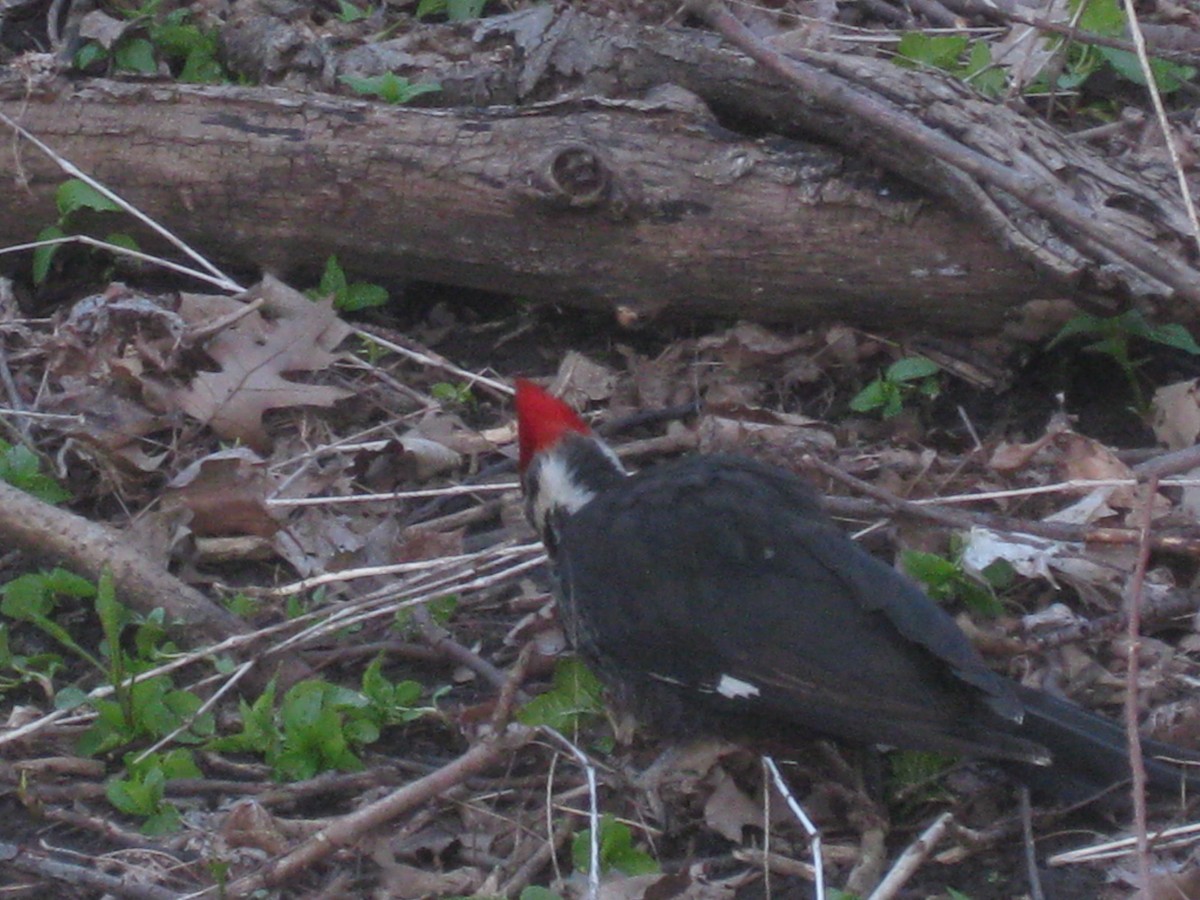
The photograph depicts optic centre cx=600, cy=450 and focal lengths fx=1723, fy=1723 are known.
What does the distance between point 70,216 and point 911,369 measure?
2.39 metres

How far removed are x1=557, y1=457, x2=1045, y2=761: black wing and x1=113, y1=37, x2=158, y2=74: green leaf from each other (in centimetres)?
264

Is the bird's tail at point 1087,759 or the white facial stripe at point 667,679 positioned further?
the white facial stripe at point 667,679

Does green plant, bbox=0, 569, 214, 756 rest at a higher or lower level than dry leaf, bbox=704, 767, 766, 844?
lower

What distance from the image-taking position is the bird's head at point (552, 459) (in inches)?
147

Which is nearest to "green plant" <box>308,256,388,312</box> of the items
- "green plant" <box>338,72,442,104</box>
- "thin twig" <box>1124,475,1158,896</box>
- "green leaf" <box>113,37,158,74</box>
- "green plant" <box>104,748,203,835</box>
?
"green plant" <box>338,72,442,104</box>

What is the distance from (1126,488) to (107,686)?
7.56 ft

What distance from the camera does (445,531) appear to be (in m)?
4.22

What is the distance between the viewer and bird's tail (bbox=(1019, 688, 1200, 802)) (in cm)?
318

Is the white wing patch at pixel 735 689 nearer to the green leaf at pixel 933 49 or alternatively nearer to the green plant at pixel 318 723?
the green plant at pixel 318 723

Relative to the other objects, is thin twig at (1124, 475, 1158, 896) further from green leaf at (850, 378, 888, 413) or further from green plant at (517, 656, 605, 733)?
green leaf at (850, 378, 888, 413)

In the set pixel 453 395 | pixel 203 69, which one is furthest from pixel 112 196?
pixel 453 395

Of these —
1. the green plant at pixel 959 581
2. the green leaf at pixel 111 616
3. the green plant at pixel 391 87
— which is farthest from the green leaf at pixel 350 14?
the green plant at pixel 959 581

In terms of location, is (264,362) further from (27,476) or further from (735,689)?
(735,689)

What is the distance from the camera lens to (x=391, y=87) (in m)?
4.88
